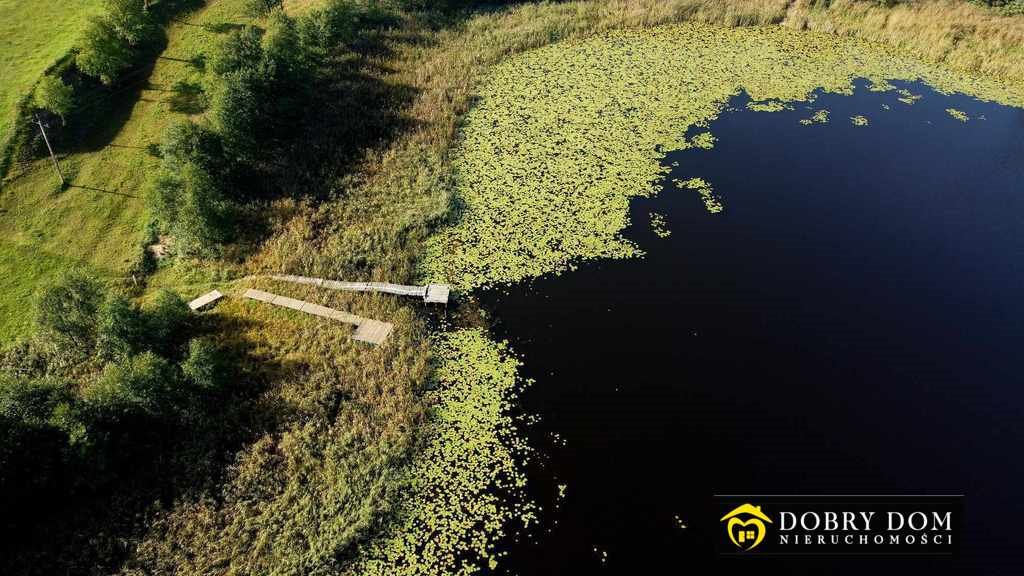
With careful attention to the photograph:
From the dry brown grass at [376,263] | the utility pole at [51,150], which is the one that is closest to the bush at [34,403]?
the dry brown grass at [376,263]

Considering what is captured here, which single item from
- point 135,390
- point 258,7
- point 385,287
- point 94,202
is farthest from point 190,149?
point 258,7

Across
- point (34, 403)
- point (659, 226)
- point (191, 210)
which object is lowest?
point (34, 403)

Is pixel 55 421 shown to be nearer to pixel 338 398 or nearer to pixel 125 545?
pixel 125 545

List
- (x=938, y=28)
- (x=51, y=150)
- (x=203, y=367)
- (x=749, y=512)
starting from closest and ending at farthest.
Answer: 1. (x=749, y=512)
2. (x=203, y=367)
3. (x=51, y=150)
4. (x=938, y=28)

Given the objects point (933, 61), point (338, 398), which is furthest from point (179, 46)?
point (933, 61)

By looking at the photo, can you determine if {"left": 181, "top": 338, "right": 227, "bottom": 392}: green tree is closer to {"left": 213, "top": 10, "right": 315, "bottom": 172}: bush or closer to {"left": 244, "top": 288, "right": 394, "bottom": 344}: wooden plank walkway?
{"left": 244, "top": 288, "right": 394, "bottom": 344}: wooden plank walkway

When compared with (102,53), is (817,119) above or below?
below

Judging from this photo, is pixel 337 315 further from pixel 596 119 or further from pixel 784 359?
pixel 596 119
